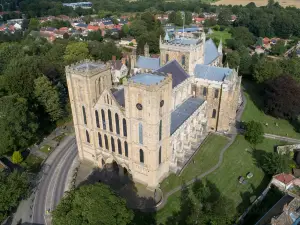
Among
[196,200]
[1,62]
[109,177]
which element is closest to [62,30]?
[1,62]

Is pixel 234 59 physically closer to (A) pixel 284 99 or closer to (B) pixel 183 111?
(A) pixel 284 99

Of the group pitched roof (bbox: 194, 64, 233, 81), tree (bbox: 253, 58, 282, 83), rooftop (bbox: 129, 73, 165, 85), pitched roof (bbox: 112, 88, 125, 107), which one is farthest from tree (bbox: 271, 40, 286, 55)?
pitched roof (bbox: 112, 88, 125, 107)

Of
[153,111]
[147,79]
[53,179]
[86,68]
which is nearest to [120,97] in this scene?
[147,79]

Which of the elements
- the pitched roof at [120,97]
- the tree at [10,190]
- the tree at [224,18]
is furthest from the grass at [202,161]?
the tree at [224,18]

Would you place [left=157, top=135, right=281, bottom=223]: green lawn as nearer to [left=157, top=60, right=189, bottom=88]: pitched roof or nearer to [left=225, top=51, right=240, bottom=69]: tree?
[left=157, top=60, right=189, bottom=88]: pitched roof

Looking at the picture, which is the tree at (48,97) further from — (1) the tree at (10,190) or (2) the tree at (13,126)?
(1) the tree at (10,190)
